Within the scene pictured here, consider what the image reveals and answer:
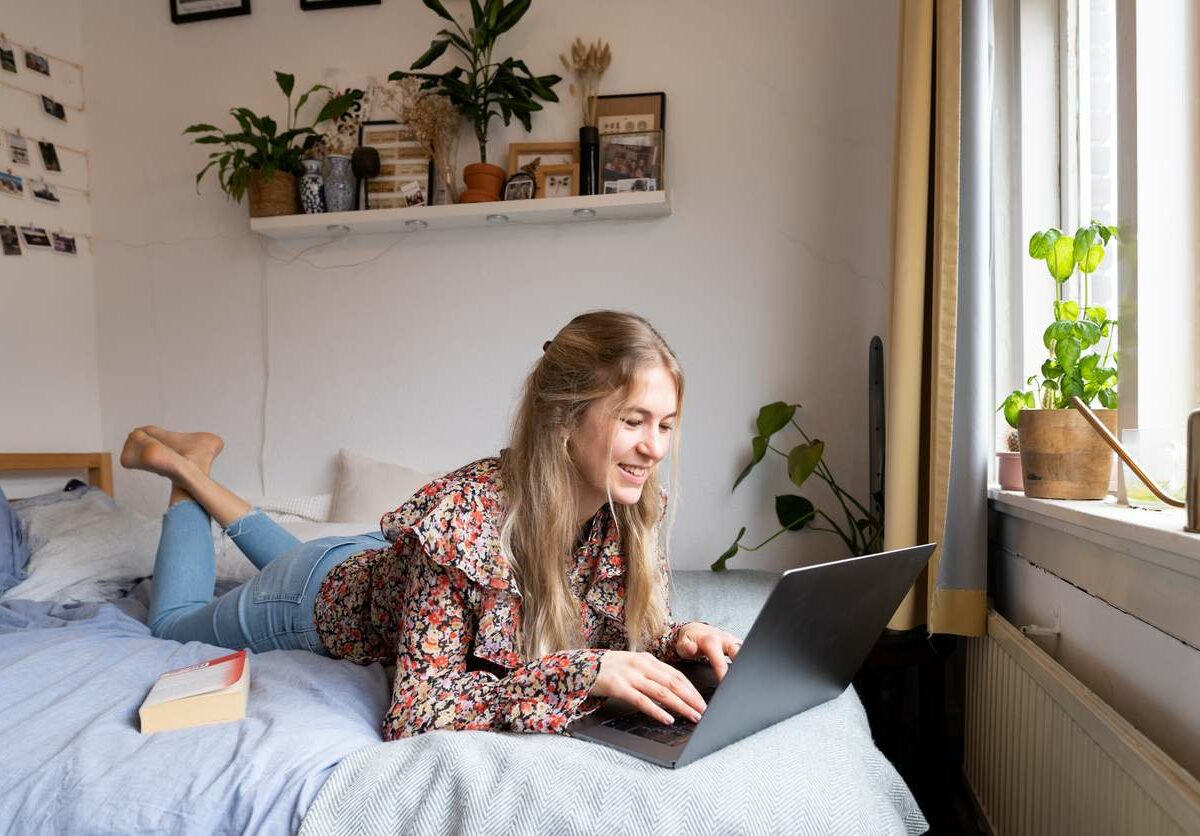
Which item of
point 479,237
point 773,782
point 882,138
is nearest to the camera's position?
point 773,782

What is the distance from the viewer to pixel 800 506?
8.12ft

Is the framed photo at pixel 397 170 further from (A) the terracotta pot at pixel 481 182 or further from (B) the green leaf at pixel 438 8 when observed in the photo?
(B) the green leaf at pixel 438 8

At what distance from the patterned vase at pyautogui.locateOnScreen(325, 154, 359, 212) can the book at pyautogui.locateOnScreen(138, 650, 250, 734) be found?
179 centimetres

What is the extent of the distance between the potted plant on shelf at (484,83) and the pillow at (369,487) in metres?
0.78

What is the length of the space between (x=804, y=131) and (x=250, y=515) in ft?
5.60

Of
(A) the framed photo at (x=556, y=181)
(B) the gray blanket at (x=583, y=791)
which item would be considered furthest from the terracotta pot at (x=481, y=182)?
(B) the gray blanket at (x=583, y=791)

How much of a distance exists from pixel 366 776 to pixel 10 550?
1.56 metres

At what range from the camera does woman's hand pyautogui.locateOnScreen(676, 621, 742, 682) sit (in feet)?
3.95

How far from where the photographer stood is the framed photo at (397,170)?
8.86ft

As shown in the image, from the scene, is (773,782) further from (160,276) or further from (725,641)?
(160,276)

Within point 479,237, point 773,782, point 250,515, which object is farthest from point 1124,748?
point 479,237

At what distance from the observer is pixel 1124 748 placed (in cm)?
101

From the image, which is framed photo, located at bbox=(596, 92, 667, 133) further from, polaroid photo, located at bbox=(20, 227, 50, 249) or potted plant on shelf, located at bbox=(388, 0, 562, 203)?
polaroid photo, located at bbox=(20, 227, 50, 249)

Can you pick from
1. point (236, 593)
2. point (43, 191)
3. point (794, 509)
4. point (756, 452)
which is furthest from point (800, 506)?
point (43, 191)
